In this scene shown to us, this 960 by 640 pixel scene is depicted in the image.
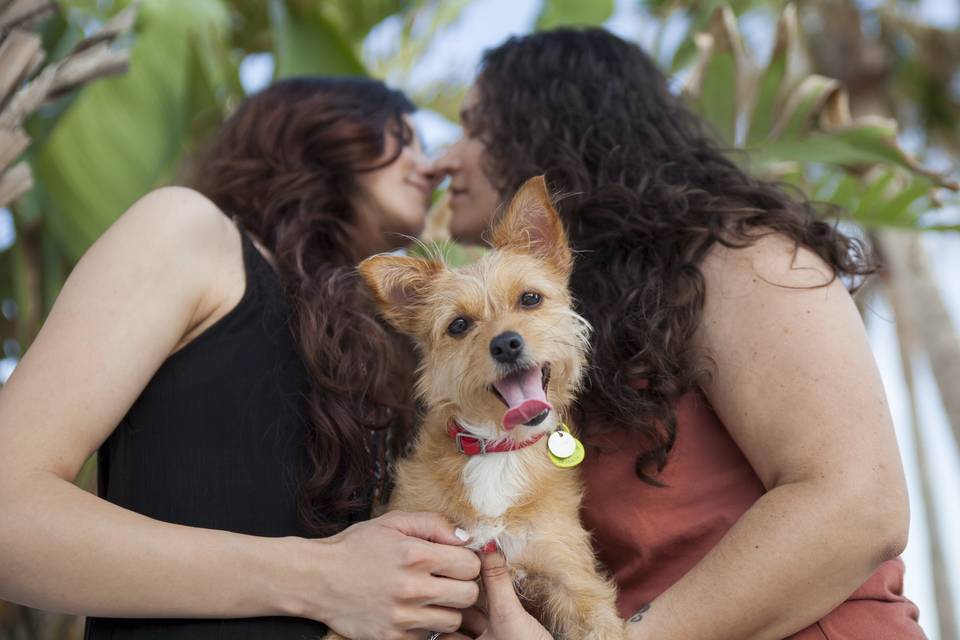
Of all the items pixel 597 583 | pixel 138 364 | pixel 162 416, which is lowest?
pixel 597 583

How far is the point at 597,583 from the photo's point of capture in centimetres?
190

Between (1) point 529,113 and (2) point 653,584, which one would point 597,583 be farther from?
(1) point 529,113

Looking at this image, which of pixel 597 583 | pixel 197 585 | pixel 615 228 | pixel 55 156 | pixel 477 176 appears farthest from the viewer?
pixel 55 156

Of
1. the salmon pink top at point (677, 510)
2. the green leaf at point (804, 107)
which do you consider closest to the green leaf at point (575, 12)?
the green leaf at point (804, 107)

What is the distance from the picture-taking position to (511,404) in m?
1.84

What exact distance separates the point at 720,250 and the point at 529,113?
0.86m

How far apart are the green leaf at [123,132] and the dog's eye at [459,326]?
2583 millimetres

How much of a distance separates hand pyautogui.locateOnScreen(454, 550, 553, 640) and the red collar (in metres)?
0.24

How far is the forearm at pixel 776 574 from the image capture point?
5.77 ft

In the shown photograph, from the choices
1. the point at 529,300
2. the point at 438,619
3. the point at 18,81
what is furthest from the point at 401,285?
the point at 18,81

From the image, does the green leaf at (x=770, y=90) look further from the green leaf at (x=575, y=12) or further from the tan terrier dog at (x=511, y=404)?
the tan terrier dog at (x=511, y=404)

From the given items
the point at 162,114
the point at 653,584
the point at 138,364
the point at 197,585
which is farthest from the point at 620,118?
the point at 162,114

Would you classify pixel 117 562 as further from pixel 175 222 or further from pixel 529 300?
pixel 529 300

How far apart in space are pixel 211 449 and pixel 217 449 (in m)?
0.01
